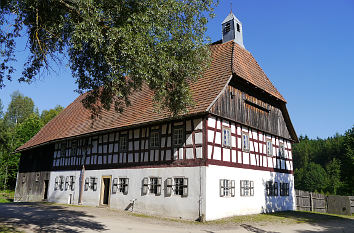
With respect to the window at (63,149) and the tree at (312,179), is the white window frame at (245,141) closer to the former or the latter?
the window at (63,149)

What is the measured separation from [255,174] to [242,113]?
4.03m

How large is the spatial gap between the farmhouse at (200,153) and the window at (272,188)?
0.07 m

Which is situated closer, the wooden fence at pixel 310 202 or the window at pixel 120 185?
the window at pixel 120 185

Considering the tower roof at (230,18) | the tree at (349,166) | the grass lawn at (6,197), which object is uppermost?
the tower roof at (230,18)

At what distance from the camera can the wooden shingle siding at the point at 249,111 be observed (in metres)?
16.5

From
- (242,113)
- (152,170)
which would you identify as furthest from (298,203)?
(152,170)

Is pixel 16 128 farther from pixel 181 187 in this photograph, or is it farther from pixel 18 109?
pixel 181 187

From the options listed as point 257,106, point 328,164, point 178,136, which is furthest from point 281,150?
point 328,164

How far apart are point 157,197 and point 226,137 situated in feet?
17.2

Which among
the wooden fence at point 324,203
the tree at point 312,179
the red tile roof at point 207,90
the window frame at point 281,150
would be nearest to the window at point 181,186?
Result: the red tile roof at point 207,90

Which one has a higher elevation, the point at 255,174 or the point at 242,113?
the point at 242,113

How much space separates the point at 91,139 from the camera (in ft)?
74.6

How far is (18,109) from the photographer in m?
59.6

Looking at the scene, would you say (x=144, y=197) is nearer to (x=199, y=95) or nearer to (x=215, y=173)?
(x=215, y=173)
